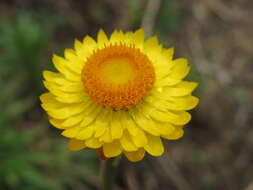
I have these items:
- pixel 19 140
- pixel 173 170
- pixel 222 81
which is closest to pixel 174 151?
pixel 173 170

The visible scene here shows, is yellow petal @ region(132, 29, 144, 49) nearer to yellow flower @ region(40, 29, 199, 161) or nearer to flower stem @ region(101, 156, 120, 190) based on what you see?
yellow flower @ region(40, 29, 199, 161)

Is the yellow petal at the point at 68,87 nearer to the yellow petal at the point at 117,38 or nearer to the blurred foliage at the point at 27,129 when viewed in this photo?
the yellow petal at the point at 117,38

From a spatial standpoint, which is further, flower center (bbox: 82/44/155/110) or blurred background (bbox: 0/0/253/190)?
blurred background (bbox: 0/0/253/190)

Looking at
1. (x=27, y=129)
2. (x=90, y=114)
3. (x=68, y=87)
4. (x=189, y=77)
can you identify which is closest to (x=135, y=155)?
(x=90, y=114)

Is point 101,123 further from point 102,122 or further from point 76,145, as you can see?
point 76,145

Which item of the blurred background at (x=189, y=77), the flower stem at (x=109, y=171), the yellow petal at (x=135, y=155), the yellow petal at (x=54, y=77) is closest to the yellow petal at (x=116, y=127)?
the yellow petal at (x=135, y=155)

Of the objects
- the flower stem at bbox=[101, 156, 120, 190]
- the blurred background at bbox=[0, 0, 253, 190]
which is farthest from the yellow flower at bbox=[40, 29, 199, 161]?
the blurred background at bbox=[0, 0, 253, 190]

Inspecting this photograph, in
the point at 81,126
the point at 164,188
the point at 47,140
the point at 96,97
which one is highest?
the point at 96,97

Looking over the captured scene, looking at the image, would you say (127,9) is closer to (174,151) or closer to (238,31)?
(238,31)
